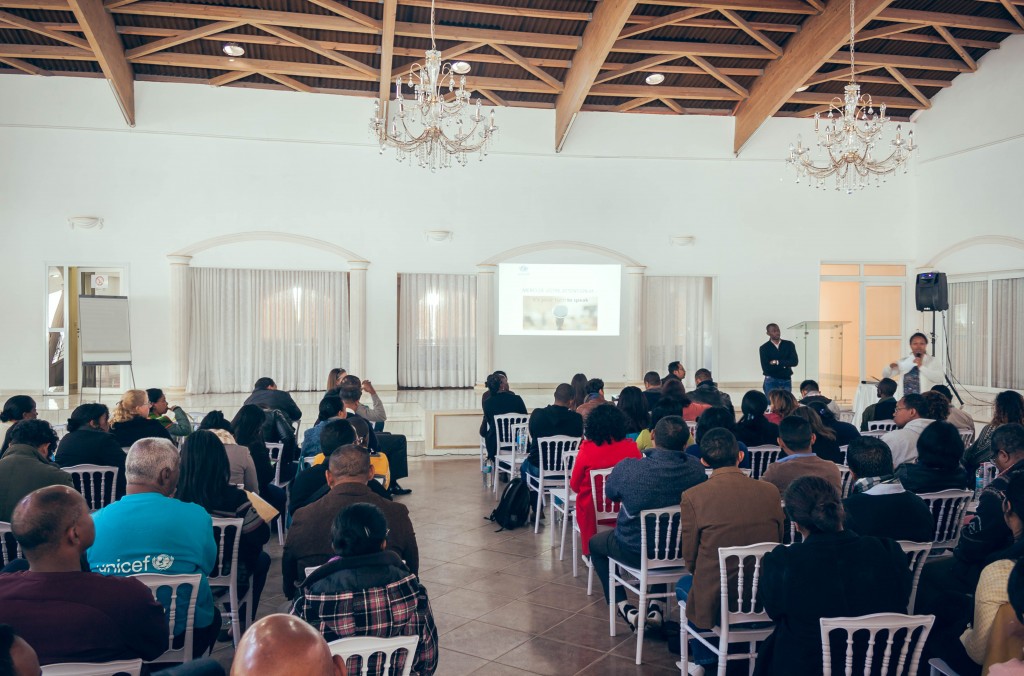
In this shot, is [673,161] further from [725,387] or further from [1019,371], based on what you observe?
[1019,371]

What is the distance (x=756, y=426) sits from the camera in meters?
5.25

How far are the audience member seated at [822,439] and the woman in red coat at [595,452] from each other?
1064mm

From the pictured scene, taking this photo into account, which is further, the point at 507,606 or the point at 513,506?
the point at 513,506

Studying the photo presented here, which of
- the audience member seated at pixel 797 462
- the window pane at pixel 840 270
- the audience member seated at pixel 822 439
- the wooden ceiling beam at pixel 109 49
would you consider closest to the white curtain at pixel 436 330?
the wooden ceiling beam at pixel 109 49

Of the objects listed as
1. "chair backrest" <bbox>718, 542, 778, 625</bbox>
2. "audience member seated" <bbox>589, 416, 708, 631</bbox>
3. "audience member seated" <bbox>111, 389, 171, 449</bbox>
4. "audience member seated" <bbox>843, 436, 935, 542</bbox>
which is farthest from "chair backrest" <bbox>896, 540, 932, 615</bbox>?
"audience member seated" <bbox>111, 389, 171, 449</bbox>

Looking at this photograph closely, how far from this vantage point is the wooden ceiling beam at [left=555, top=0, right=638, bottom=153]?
28.6ft

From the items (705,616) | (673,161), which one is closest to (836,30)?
(673,161)

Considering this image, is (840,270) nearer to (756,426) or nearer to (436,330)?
(436,330)

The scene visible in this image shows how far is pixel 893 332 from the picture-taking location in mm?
12578

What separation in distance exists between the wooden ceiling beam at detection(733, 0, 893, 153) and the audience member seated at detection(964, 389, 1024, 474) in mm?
5416

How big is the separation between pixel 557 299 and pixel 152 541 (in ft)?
30.3

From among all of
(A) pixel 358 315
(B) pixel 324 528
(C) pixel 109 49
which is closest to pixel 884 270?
(A) pixel 358 315

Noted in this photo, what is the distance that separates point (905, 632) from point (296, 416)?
17.3 feet

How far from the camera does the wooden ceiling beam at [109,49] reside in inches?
331
